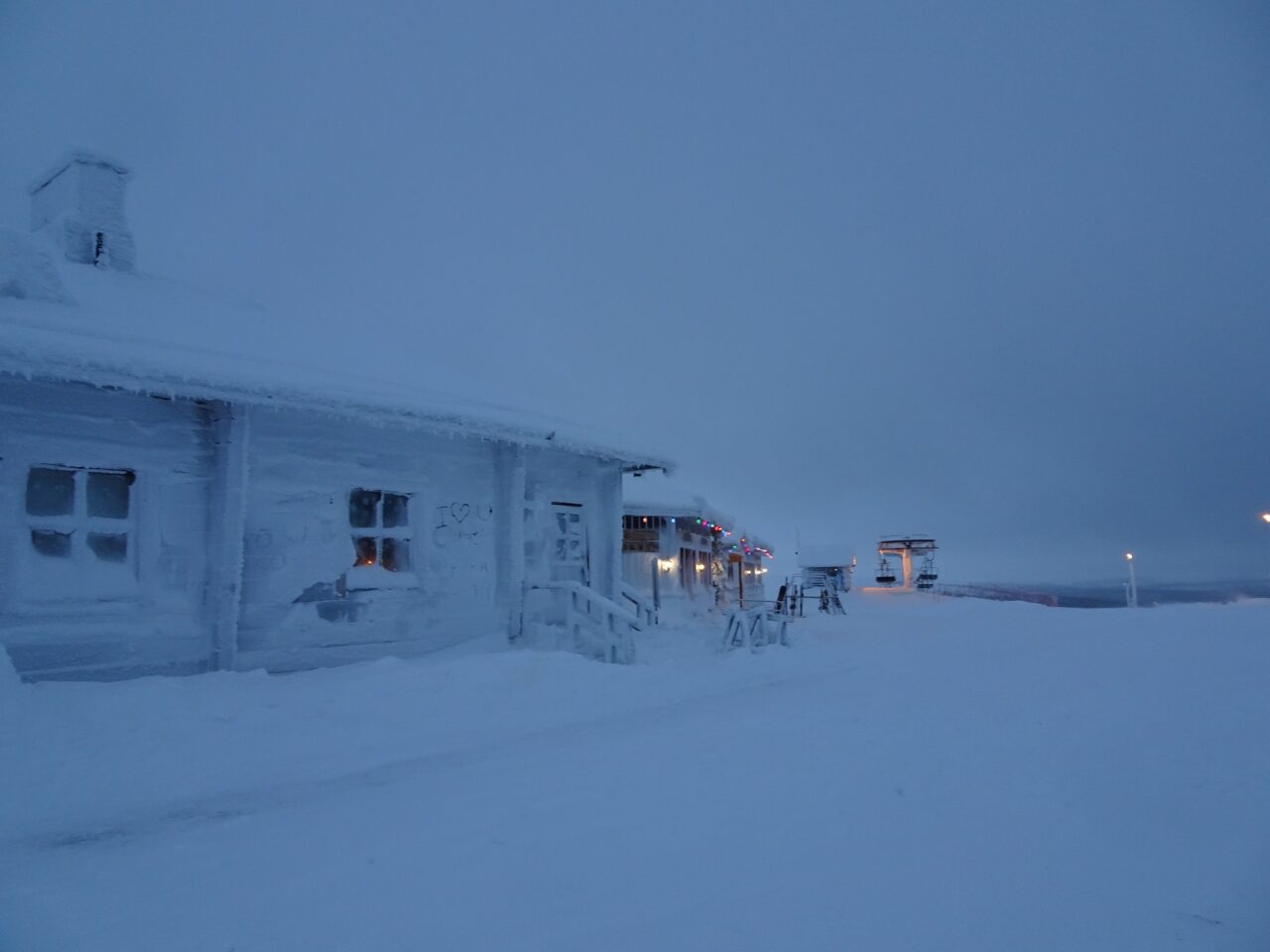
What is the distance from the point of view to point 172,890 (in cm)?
349

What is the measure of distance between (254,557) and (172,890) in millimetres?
5322

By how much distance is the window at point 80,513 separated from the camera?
6.96m

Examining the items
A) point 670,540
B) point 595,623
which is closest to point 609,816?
point 595,623

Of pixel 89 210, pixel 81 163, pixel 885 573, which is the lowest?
pixel 885 573

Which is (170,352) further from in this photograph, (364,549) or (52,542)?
(364,549)

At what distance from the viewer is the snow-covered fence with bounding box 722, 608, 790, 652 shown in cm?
1488

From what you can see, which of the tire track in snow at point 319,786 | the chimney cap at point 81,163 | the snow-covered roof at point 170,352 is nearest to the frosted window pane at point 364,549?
the snow-covered roof at point 170,352

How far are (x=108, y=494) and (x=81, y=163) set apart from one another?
5441mm

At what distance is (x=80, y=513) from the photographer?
716cm

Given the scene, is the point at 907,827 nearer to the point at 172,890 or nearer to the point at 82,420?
the point at 172,890

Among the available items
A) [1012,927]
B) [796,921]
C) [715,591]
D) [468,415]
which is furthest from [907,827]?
[715,591]

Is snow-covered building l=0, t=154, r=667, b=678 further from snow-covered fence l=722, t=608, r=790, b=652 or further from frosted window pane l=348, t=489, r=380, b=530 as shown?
snow-covered fence l=722, t=608, r=790, b=652

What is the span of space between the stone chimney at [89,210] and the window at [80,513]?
4.32 meters

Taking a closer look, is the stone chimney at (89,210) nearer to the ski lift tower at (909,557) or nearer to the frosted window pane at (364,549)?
the frosted window pane at (364,549)
